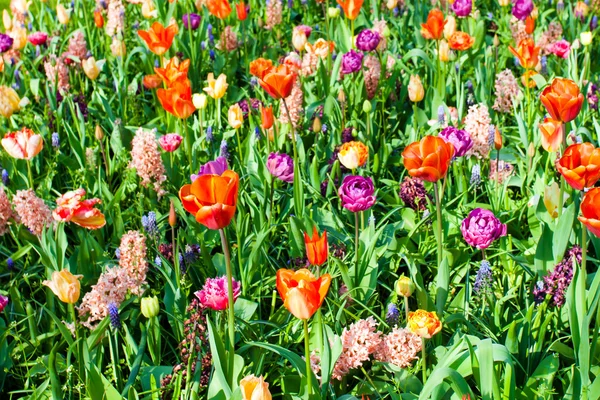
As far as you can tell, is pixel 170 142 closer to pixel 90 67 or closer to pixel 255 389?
pixel 90 67

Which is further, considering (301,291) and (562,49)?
(562,49)

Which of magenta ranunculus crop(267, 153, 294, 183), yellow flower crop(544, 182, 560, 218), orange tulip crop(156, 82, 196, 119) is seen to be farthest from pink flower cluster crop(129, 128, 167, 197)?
yellow flower crop(544, 182, 560, 218)

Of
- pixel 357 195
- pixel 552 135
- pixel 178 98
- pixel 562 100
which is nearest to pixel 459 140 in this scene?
pixel 552 135

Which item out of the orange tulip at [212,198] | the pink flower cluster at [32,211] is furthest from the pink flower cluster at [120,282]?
the orange tulip at [212,198]

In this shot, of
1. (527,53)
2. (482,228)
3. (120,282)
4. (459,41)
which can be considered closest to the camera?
(482,228)

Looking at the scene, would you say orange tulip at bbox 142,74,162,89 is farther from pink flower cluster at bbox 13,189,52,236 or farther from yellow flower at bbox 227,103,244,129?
pink flower cluster at bbox 13,189,52,236

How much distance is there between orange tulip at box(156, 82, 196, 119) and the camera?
302 centimetres

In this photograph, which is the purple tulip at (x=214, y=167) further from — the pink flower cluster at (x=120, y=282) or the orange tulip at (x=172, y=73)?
the orange tulip at (x=172, y=73)

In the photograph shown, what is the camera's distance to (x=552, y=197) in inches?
99.9

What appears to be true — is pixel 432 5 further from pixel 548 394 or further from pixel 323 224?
pixel 548 394

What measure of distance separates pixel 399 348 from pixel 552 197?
794 mm

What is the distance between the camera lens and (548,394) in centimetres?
205

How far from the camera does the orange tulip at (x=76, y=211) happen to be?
8.57 ft

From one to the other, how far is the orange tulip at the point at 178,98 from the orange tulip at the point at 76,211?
54 centimetres
